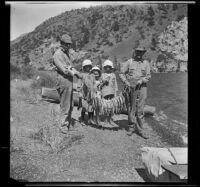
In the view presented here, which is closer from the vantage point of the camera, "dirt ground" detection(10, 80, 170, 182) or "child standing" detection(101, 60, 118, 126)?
"dirt ground" detection(10, 80, 170, 182)

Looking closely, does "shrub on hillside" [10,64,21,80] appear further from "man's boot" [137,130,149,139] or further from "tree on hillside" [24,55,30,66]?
"man's boot" [137,130,149,139]

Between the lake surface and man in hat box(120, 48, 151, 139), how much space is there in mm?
158

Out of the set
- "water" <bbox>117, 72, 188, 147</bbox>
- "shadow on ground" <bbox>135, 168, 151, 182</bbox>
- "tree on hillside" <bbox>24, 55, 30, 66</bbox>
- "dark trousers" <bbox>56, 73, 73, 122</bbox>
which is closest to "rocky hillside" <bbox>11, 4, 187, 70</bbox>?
"tree on hillside" <bbox>24, 55, 30, 66</bbox>

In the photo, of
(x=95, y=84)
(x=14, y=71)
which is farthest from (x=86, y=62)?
(x=14, y=71)

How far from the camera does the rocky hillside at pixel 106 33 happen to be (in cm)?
745

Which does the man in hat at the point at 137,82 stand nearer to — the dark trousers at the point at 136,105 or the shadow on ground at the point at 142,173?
the dark trousers at the point at 136,105

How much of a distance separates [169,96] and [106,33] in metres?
2.03

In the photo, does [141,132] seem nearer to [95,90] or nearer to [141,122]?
[141,122]

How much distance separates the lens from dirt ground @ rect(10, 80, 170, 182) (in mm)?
7121
